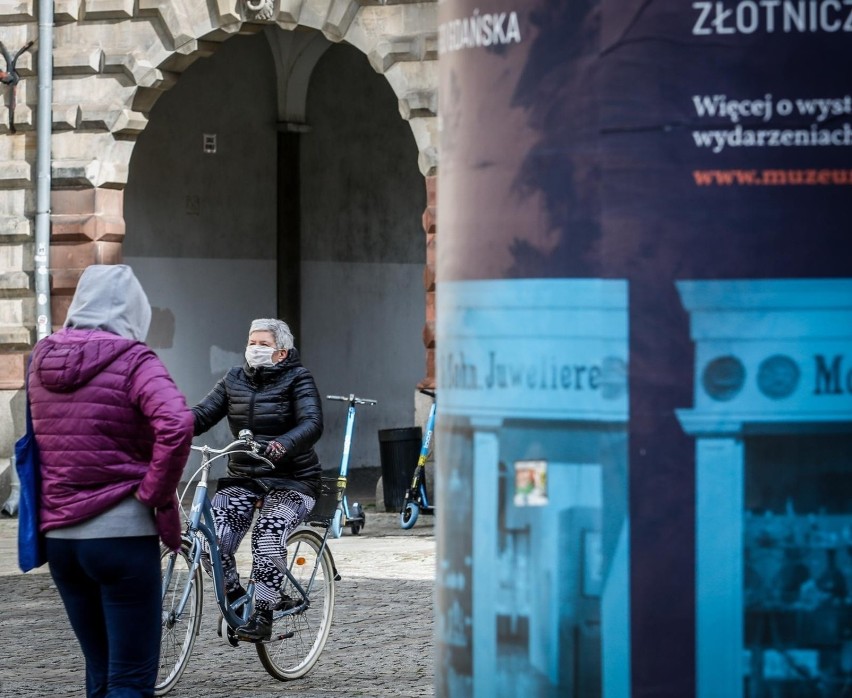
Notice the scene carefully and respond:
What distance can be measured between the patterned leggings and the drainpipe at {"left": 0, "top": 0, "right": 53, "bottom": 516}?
8.36 meters

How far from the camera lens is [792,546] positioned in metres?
3.96

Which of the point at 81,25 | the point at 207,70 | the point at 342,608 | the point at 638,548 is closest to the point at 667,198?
the point at 638,548

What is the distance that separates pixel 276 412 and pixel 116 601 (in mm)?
2383

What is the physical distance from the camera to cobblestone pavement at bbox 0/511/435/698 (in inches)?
317

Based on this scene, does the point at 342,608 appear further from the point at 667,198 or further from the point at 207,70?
the point at 207,70

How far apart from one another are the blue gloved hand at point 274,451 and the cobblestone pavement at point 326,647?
3.31ft

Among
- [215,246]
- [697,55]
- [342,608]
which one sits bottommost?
[342,608]

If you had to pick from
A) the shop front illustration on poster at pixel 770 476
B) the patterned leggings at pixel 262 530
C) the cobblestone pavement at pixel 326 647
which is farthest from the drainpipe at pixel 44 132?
the shop front illustration on poster at pixel 770 476

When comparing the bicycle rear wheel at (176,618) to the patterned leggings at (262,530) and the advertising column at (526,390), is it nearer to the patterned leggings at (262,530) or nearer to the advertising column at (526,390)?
the patterned leggings at (262,530)

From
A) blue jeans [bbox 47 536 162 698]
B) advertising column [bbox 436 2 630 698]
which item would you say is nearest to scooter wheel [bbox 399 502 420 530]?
blue jeans [bbox 47 536 162 698]

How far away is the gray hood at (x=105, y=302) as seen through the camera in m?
5.93

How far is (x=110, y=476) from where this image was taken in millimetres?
5801

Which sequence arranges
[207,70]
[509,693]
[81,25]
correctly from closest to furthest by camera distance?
[509,693], [81,25], [207,70]

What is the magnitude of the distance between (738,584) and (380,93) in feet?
56.0
